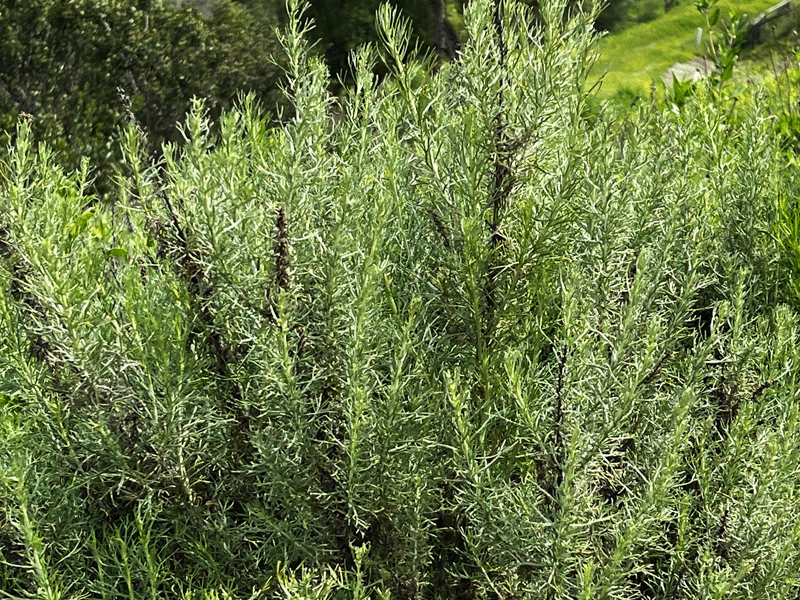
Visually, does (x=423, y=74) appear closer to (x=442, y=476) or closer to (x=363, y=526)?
(x=442, y=476)

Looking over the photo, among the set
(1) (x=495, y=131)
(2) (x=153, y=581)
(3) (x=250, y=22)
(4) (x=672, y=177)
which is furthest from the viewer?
(3) (x=250, y=22)

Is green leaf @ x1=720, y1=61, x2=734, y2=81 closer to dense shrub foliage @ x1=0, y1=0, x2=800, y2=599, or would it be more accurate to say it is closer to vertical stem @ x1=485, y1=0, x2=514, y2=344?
dense shrub foliage @ x1=0, y1=0, x2=800, y2=599

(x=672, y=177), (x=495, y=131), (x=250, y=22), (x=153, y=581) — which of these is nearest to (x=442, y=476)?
(x=153, y=581)

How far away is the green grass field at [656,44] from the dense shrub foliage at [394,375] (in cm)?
1592

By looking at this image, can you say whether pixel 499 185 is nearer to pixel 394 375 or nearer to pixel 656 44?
pixel 394 375

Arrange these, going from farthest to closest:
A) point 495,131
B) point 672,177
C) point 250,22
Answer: point 250,22
point 672,177
point 495,131

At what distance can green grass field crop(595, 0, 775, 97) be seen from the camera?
16.5m

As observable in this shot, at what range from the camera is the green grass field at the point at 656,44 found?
54.2 ft

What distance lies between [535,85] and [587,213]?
34 centimetres

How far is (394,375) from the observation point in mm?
1386

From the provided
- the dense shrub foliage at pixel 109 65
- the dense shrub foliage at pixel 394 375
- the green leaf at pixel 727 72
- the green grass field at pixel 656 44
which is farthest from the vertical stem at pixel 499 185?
the green grass field at pixel 656 44

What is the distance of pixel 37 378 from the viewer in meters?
1.52

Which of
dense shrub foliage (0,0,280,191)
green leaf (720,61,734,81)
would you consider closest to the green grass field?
dense shrub foliage (0,0,280,191)

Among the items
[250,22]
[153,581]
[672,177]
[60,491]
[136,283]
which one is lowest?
[153,581]
